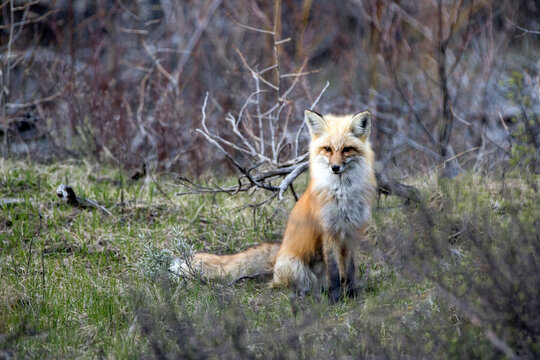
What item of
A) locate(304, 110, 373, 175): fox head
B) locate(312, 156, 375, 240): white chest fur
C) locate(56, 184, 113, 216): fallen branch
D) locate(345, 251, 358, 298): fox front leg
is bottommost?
locate(56, 184, 113, 216): fallen branch

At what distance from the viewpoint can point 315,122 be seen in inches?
186

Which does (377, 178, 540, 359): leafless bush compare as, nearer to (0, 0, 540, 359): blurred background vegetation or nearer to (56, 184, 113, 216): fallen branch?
(0, 0, 540, 359): blurred background vegetation

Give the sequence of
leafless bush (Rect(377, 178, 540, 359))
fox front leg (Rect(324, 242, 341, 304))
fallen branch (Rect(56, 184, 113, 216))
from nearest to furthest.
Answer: leafless bush (Rect(377, 178, 540, 359))
fox front leg (Rect(324, 242, 341, 304))
fallen branch (Rect(56, 184, 113, 216))

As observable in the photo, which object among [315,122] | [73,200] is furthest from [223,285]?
[73,200]

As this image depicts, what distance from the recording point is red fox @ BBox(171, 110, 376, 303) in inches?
176

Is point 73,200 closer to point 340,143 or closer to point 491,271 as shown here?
point 340,143

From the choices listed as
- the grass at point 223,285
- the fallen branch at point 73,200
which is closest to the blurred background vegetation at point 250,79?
the fallen branch at point 73,200

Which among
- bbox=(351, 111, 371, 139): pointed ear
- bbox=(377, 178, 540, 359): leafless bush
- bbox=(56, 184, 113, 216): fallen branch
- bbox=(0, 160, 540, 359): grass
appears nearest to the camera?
bbox=(377, 178, 540, 359): leafless bush

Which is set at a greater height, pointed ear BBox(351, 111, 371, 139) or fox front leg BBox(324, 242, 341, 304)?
pointed ear BBox(351, 111, 371, 139)

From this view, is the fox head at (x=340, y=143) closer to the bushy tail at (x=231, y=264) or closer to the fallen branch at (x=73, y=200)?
the bushy tail at (x=231, y=264)

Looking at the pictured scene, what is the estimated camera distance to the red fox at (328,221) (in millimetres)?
4469

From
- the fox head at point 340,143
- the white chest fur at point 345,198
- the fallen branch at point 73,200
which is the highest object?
the fox head at point 340,143

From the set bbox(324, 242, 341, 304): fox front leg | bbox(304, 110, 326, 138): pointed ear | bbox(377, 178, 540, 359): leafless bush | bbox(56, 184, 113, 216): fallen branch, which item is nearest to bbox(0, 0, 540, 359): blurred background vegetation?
bbox(377, 178, 540, 359): leafless bush

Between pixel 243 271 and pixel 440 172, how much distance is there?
2637 mm
